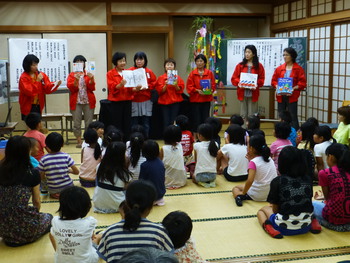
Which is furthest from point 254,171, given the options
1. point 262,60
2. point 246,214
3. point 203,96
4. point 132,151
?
point 262,60

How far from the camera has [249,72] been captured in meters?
6.74

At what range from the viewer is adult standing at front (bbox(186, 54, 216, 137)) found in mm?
6504

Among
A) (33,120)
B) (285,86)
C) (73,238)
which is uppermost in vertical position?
(285,86)

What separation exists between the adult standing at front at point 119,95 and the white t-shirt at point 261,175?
2.63 metres

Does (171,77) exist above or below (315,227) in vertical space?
above

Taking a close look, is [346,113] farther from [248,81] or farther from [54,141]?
[54,141]

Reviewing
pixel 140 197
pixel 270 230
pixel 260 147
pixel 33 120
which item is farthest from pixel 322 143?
pixel 33 120

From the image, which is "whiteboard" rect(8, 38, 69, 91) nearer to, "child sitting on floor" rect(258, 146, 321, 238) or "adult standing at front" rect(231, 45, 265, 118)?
"adult standing at front" rect(231, 45, 265, 118)

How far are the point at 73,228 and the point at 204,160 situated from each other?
6.92 ft

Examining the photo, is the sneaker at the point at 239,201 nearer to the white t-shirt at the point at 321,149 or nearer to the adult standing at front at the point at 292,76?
the white t-shirt at the point at 321,149

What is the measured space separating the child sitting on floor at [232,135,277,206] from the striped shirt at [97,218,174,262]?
5.84 feet

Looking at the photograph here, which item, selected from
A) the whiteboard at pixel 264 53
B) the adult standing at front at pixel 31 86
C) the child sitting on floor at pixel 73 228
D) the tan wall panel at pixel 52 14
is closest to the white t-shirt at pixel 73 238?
the child sitting on floor at pixel 73 228

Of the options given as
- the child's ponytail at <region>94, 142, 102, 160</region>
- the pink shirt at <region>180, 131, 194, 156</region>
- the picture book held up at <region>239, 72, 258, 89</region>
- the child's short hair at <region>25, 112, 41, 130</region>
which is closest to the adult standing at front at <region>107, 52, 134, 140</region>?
the pink shirt at <region>180, 131, 194, 156</region>

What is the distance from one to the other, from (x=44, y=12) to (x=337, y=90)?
5059 millimetres
